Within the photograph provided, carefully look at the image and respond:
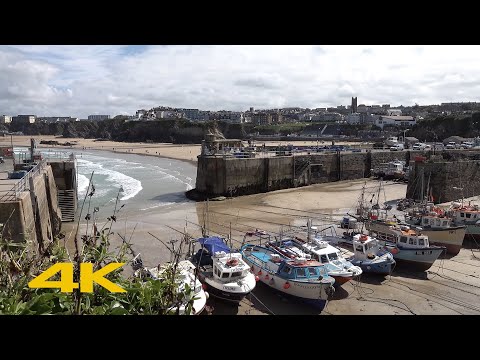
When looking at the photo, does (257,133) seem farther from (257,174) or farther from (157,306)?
(157,306)

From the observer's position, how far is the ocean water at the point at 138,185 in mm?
24422

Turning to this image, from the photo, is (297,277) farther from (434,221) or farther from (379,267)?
(434,221)

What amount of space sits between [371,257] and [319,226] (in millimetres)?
5498

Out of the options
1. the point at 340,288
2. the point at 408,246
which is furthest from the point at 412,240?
the point at 340,288

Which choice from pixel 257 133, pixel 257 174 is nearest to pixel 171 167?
pixel 257 174

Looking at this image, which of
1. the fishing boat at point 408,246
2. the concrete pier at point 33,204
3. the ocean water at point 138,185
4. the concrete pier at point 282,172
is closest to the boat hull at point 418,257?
the fishing boat at point 408,246

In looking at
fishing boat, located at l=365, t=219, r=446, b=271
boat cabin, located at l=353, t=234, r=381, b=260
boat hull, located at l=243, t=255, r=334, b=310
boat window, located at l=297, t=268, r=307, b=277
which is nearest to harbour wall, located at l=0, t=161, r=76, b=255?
boat hull, located at l=243, t=255, r=334, b=310

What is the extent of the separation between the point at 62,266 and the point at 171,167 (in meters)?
42.7

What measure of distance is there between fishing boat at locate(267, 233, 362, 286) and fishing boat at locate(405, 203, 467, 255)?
15.2 feet

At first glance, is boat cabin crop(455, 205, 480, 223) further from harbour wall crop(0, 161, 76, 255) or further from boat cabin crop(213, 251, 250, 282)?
harbour wall crop(0, 161, 76, 255)

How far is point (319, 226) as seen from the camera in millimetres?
18688
